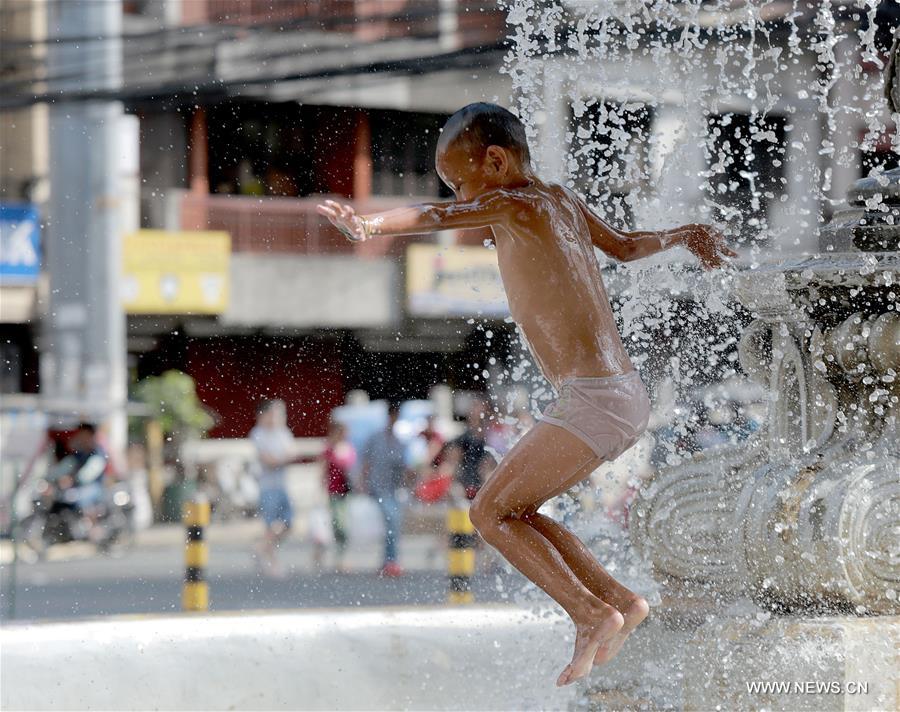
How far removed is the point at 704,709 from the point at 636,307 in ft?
5.31

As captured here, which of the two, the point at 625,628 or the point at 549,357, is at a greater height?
the point at 549,357

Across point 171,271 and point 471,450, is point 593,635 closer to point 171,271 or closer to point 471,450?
point 471,450

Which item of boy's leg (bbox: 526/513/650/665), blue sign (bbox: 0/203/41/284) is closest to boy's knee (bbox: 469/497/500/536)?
boy's leg (bbox: 526/513/650/665)

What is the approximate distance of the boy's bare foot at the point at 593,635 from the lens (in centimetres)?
346

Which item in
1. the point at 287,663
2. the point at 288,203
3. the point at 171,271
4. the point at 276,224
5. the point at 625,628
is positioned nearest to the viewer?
the point at 625,628

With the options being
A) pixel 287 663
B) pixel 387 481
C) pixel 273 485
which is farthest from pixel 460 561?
pixel 273 485

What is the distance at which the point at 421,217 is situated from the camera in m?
3.42

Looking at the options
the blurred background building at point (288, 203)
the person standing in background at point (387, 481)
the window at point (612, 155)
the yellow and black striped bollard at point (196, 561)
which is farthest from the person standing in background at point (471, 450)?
the blurred background building at point (288, 203)

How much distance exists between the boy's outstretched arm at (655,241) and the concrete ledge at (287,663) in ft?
5.36

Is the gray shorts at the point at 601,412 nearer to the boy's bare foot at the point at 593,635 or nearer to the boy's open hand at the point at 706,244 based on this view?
the boy's bare foot at the point at 593,635

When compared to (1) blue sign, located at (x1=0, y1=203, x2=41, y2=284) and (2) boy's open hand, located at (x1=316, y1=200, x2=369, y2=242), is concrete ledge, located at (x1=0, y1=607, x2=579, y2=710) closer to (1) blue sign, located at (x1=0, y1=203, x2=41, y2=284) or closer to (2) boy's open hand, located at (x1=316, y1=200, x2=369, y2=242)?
(2) boy's open hand, located at (x1=316, y1=200, x2=369, y2=242)

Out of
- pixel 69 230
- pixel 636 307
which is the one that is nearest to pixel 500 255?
pixel 636 307

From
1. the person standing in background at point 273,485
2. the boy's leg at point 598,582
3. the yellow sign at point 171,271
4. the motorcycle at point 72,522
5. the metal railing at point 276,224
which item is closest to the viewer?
the boy's leg at point 598,582

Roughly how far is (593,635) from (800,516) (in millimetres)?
666
